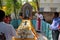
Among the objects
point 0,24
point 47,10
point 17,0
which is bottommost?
point 47,10

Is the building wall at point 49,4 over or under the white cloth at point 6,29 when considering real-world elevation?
under

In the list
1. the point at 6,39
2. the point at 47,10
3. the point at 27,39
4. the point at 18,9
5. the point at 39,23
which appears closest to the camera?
the point at 6,39

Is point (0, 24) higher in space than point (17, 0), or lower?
higher

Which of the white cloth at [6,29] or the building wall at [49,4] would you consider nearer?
the white cloth at [6,29]

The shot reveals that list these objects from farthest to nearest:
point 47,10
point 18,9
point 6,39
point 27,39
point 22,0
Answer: point 47,10 < point 22,0 < point 18,9 < point 27,39 < point 6,39

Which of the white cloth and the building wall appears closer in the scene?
the white cloth

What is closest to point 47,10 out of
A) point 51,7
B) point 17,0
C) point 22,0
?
point 51,7

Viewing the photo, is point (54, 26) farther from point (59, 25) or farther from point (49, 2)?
point (49, 2)

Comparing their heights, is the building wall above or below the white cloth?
below

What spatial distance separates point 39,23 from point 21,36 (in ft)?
26.3

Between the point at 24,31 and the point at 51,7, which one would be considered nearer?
the point at 24,31

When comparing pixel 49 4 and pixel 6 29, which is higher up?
pixel 6 29

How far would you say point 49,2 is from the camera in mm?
25625

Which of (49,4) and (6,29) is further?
(49,4)
